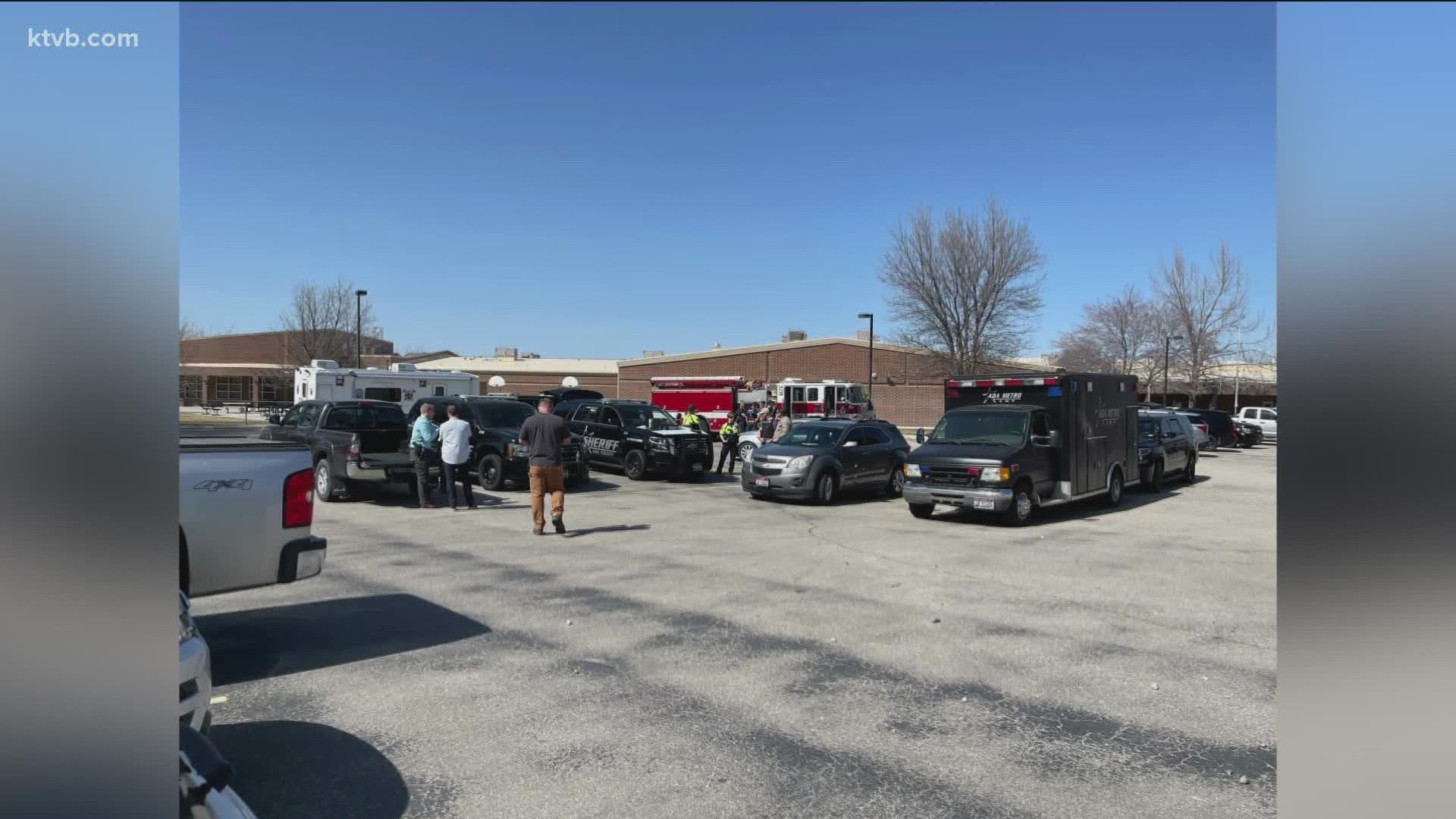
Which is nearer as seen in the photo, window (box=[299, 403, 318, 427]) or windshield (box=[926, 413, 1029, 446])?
windshield (box=[926, 413, 1029, 446])

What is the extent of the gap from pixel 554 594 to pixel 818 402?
29677 millimetres

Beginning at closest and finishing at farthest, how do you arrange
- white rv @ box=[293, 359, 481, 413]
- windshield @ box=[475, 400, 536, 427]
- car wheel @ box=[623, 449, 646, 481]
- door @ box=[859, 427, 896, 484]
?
1. door @ box=[859, 427, 896, 484]
2. windshield @ box=[475, 400, 536, 427]
3. car wheel @ box=[623, 449, 646, 481]
4. white rv @ box=[293, 359, 481, 413]

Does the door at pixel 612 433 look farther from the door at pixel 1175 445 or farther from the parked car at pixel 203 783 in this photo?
the parked car at pixel 203 783

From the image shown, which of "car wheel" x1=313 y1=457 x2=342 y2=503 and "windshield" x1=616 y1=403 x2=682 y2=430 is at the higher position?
"windshield" x1=616 y1=403 x2=682 y2=430

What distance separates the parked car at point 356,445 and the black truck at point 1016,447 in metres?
9.10

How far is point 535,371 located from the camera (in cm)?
7788

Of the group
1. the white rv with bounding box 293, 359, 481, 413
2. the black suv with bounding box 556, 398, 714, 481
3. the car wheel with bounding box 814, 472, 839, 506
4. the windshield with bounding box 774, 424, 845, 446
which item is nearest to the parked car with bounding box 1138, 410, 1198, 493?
the windshield with bounding box 774, 424, 845, 446

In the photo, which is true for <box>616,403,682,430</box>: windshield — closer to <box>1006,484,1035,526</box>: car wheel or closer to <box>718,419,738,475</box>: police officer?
<box>718,419,738,475</box>: police officer

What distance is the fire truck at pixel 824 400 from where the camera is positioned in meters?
36.8

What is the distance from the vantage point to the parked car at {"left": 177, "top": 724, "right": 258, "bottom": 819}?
1.73 meters

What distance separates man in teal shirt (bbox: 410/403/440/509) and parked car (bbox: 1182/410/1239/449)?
3263 centimetres

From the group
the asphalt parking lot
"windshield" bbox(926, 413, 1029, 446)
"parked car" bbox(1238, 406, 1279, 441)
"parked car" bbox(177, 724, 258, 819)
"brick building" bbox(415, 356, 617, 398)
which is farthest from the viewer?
"brick building" bbox(415, 356, 617, 398)

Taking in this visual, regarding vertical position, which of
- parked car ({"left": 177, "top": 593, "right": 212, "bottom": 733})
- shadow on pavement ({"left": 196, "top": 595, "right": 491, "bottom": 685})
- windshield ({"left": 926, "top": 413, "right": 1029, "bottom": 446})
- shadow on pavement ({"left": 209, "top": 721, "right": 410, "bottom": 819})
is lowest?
shadow on pavement ({"left": 196, "top": 595, "right": 491, "bottom": 685})
